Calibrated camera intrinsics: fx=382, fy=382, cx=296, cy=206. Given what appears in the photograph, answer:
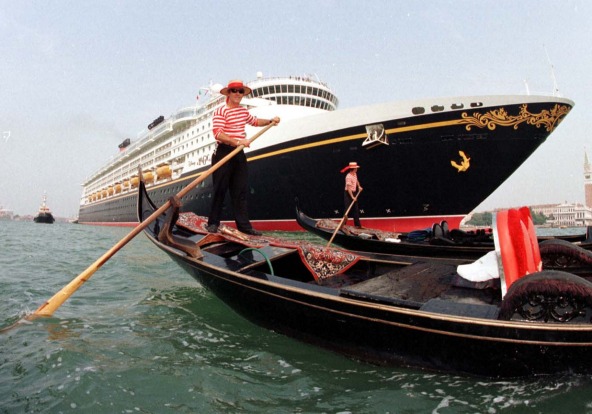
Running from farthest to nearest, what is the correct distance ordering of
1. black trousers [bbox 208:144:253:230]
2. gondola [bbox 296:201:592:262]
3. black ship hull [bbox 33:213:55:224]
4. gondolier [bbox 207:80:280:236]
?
black ship hull [bbox 33:213:55:224], gondola [bbox 296:201:592:262], black trousers [bbox 208:144:253:230], gondolier [bbox 207:80:280:236]

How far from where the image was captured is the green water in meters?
1.87

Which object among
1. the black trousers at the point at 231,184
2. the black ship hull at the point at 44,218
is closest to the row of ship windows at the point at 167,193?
the black trousers at the point at 231,184

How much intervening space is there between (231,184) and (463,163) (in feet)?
28.6

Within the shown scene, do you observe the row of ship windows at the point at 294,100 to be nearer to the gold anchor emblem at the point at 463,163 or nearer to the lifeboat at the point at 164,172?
the lifeboat at the point at 164,172

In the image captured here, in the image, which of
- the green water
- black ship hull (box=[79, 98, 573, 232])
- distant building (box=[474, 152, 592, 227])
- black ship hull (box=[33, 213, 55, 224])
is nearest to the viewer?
the green water

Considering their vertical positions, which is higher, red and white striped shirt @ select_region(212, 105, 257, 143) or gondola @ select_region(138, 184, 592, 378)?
red and white striped shirt @ select_region(212, 105, 257, 143)

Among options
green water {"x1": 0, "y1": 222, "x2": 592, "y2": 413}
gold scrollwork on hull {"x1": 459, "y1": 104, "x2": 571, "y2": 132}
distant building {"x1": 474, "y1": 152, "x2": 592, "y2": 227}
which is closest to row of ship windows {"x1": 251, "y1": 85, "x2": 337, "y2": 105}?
gold scrollwork on hull {"x1": 459, "y1": 104, "x2": 571, "y2": 132}

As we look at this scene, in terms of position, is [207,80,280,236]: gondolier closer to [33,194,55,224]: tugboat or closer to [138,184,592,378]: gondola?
[138,184,592,378]: gondola

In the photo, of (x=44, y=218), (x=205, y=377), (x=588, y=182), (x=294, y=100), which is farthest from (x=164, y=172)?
(x=588, y=182)

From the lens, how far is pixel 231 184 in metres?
4.57

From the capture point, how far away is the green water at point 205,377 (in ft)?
6.14

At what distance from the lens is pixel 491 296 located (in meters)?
2.46

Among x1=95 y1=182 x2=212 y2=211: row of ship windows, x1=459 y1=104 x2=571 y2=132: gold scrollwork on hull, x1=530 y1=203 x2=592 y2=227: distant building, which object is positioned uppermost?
x1=459 y1=104 x2=571 y2=132: gold scrollwork on hull

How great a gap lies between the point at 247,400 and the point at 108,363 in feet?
3.47
